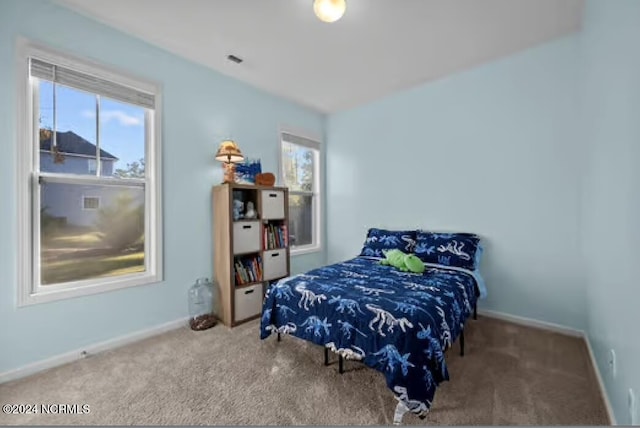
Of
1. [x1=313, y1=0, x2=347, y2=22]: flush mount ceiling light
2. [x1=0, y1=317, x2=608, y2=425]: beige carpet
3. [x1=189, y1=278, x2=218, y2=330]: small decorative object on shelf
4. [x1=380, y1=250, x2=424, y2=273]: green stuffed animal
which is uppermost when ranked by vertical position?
[x1=313, y1=0, x2=347, y2=22]: flush mount ceiling light

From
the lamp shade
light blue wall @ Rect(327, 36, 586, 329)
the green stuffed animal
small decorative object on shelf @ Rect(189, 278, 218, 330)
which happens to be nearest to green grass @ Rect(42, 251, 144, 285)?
small decorative object on shelf @ Rect(189, 278, 218, 330)

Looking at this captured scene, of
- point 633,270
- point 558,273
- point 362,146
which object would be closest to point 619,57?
point 633,270

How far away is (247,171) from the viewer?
309cm

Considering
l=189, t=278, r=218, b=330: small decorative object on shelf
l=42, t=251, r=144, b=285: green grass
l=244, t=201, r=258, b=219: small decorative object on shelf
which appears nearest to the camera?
l=42, t=251, r=144, b=285: green grass

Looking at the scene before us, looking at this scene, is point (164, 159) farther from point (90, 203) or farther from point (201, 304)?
point (201, 304)

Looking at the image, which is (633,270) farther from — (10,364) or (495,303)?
(10,364)

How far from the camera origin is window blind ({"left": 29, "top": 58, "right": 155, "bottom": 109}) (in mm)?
1924

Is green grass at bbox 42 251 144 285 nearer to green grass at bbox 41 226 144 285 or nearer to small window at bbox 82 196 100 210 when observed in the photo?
green grass at bbox 41 226 144 285

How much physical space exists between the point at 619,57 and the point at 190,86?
3.12m

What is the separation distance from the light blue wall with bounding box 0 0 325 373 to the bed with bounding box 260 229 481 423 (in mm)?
1120

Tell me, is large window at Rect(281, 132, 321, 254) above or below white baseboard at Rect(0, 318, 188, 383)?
above

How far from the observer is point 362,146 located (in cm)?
384

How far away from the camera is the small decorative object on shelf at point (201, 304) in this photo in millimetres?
2652

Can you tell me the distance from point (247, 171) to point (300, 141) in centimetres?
111
